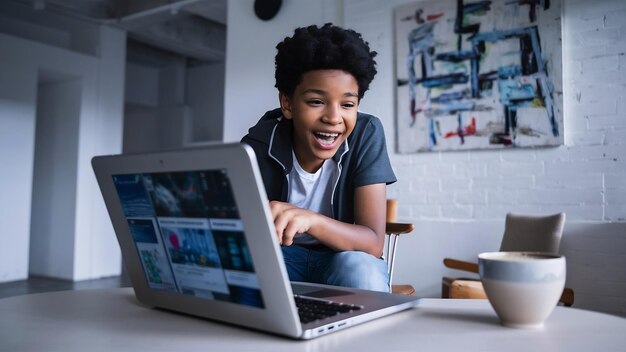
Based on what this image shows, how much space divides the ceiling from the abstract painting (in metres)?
2.38

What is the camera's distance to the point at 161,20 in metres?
5.84

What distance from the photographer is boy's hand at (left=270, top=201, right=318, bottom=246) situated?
2.81 ft

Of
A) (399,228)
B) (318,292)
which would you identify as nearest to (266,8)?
(399,228)

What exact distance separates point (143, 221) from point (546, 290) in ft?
1.89

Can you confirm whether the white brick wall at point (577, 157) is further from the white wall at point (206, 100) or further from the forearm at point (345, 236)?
the white wall at point (206, 100)

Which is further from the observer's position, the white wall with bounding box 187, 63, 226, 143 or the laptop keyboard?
the white wall with bounding box 187, 63, 226, 143

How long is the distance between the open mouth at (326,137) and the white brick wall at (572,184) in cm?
240

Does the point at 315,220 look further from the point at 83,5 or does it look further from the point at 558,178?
the point at 83,5

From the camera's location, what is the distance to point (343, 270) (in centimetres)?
106

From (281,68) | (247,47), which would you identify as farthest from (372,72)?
(247,47)

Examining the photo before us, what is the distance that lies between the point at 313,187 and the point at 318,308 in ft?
2.33

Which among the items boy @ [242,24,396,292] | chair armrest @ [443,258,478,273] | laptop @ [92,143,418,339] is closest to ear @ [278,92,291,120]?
boy @ [242,24,396,292]

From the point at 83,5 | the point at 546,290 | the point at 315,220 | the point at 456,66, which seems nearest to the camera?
the point at 546,290

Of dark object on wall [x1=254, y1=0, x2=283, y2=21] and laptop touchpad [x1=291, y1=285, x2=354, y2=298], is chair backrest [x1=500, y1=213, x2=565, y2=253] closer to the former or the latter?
laptop touchpad [x1=291, y1=285, x2=354, y2=298]
